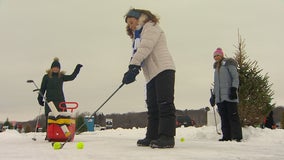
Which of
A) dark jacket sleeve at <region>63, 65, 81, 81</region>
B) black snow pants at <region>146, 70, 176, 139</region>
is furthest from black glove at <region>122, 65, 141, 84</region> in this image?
dark jacket sleeve at <region>63, 65, 81, 81</region>

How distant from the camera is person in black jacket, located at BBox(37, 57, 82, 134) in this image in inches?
325

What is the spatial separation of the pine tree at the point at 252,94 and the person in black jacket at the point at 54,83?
412cm

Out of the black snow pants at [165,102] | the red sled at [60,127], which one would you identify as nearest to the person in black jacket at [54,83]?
the red sled at [60,127]

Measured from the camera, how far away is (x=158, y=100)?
4605mm

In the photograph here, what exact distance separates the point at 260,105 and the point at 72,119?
4815mm

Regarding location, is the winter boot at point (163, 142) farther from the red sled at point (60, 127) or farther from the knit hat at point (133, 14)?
the red sled at point (60, 127)

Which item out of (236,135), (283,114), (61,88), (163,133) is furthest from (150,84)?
(283,114)

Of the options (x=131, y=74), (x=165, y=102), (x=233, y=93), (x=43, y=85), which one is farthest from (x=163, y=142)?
(x=43, y=85)

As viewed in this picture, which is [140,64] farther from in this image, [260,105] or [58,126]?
[260,105]

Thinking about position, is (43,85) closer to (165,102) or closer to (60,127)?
(60,127)

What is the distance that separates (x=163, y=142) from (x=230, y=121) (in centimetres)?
296

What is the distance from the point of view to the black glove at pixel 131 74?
4488 millimetres

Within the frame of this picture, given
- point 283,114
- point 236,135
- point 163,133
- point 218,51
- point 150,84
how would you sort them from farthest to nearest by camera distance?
point 283,114 < point 218,51 < point 236,135 < point 150,84 < point 163,133

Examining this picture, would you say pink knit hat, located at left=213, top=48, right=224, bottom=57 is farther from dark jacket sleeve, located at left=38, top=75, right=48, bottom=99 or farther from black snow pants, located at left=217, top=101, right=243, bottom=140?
dark jacket sleeve, located at left=38, top=75, right=48, bottom=99
